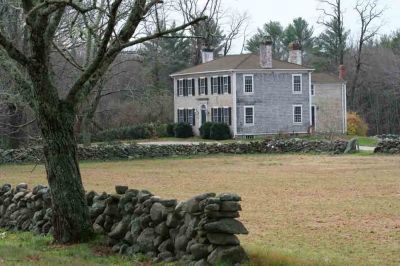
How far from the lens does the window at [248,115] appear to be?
1938 inches

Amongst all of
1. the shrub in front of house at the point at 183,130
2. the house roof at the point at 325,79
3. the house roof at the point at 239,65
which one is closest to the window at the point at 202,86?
the house roof at the point at 239,65

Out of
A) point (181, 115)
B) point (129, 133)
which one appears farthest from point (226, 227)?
point (181, 115)

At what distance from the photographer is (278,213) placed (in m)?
13.5

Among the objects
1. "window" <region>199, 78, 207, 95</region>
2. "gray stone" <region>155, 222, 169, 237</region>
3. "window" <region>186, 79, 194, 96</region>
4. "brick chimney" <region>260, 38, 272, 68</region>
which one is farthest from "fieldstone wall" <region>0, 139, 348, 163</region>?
"gray stone" <region>155, 222, 169, 237</region>

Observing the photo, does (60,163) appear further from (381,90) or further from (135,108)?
(381,90)

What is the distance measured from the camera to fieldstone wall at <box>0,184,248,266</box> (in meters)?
8.39

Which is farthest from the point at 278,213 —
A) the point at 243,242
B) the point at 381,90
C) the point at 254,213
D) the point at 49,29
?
the point at 381,90

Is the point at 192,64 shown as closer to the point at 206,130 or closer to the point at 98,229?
the point at 206,130

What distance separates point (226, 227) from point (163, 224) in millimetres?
1433

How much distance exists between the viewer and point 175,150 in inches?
1401

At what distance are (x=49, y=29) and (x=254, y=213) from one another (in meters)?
5.40

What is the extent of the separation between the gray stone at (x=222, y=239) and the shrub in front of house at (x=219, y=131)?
38843 mm

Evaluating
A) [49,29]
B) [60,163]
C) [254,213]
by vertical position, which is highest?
[49,29]

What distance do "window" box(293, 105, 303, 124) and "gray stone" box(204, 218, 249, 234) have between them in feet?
140
